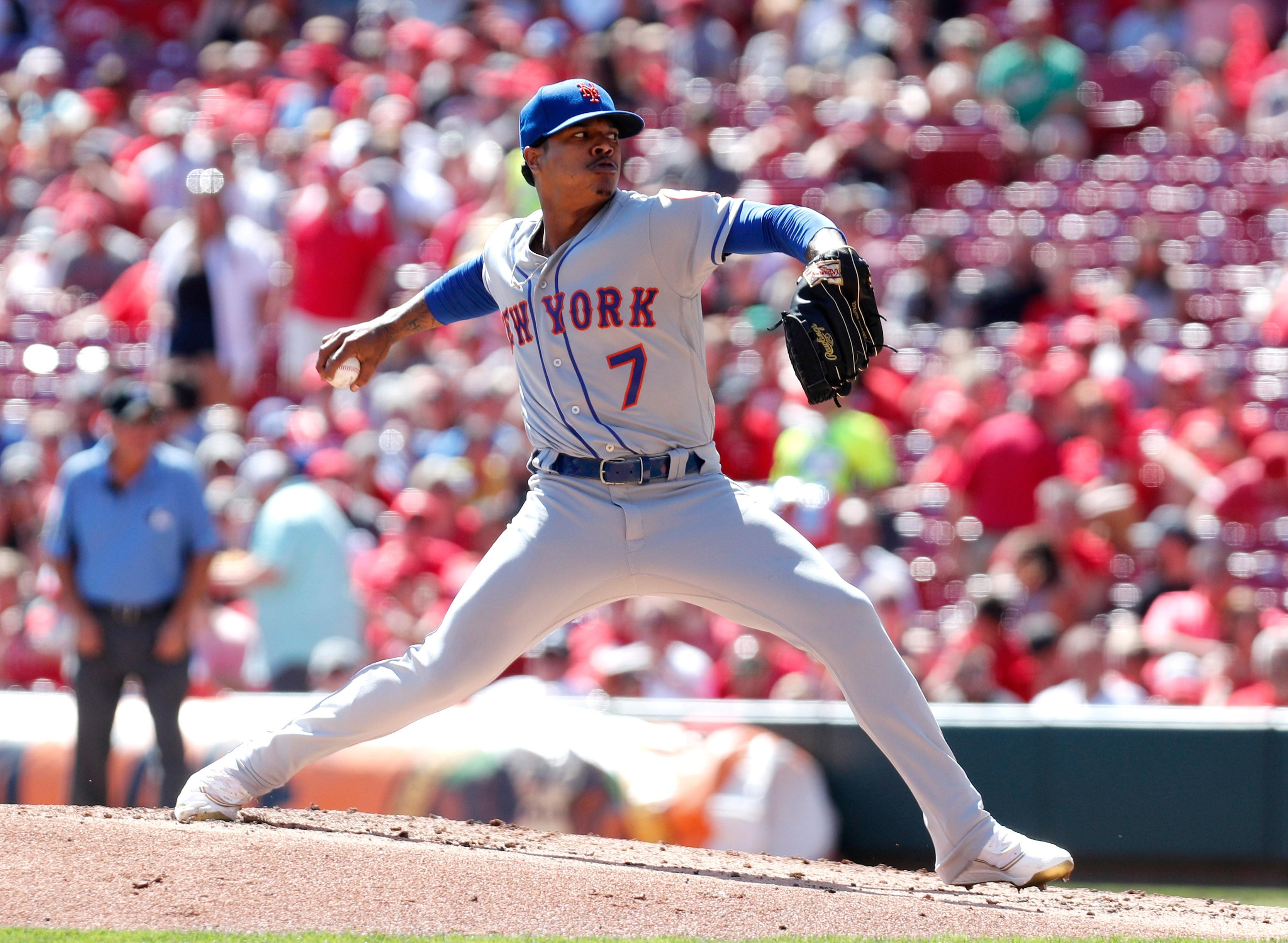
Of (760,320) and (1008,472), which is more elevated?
(760,320)

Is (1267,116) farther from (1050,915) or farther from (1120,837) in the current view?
(1050,915)

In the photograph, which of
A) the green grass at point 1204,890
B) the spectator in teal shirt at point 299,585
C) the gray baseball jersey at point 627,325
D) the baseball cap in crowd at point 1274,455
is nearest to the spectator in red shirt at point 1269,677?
the green grass at point 1204,890

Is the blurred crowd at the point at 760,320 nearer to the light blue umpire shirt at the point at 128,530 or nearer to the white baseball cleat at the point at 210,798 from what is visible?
the light blue umpire shirt at the point at 128,530

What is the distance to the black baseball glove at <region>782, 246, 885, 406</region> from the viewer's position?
3.56 metres

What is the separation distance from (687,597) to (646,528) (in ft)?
0.74

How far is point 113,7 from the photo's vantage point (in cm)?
1616

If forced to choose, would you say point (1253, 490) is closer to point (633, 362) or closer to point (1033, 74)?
point (1033, 74)

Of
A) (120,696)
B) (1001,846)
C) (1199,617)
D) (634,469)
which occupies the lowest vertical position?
(1199,617)

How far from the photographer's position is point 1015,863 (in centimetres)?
412

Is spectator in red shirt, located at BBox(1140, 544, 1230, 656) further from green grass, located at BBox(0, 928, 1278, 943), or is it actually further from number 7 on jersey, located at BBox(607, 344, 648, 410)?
number 7 on jersey, located at BBox(607, 344, 648, 410)

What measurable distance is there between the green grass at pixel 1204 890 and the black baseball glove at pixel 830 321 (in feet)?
10.2

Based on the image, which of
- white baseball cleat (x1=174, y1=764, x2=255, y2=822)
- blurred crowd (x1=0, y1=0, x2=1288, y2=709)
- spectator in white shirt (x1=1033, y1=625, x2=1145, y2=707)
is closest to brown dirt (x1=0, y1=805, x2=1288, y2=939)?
white baseball cleat (x1=174, y1=764, x2=255, y2=822)

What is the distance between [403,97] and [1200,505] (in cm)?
682

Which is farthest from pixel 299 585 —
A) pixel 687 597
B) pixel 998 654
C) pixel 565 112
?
pixel 565 112
